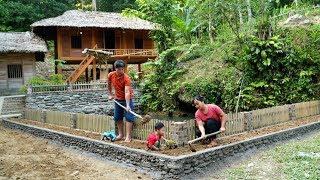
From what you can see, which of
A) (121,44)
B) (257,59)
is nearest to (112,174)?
(257,59)

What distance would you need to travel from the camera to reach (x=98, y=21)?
70.9 ft

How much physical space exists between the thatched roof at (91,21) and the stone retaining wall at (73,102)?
5.30 metres

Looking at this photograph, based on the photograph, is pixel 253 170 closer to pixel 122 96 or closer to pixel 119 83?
pixel 122 96

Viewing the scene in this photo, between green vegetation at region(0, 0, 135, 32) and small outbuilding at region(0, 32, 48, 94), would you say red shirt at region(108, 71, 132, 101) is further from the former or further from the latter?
green vegetation at region(0, 0, 135, 32)

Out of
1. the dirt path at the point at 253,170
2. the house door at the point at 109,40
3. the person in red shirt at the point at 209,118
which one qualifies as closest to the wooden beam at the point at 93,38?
the house door at the point at 109,40

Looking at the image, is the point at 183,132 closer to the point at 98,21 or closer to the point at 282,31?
the point at 282,31

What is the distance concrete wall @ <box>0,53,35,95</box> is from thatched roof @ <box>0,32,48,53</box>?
1041mm

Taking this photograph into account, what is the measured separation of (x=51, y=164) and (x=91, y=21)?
16.0 metres

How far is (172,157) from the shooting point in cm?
556

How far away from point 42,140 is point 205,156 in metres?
5.94

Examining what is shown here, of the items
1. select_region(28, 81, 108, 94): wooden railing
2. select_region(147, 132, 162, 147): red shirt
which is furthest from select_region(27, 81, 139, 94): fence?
select_region(147, 132, 162, 147): red shirt

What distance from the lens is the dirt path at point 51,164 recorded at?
6.13m

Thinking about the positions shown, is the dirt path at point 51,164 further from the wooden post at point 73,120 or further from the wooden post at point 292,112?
the wooden post at point 292,112

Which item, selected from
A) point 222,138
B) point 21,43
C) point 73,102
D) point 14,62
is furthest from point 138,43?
point 222,138
